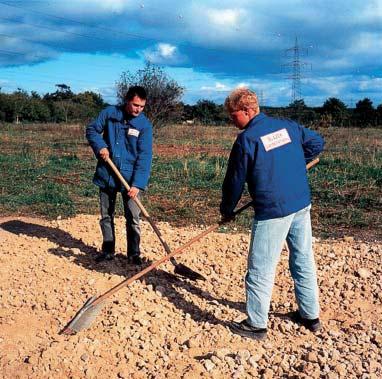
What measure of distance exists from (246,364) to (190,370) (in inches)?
13.8

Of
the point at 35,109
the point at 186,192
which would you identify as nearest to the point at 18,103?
the point at 35,109

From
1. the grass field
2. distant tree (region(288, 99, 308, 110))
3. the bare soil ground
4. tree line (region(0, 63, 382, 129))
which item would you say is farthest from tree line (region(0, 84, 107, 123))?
the bare soil ground

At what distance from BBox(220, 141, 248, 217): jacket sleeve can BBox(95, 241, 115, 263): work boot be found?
182 cm

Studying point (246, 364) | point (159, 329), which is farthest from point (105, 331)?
point (246, 364)

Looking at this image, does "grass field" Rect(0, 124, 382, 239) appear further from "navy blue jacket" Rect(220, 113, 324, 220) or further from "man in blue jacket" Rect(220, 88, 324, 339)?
"navy blue jacket" Rect(220, 113, 324, 220)

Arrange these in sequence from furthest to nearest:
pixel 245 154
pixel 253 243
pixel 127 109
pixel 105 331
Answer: pixel 127 109
pixel 105 331
pixel 253 243
pixel 245 154

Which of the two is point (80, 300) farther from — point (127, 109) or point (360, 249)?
point (360, 249)

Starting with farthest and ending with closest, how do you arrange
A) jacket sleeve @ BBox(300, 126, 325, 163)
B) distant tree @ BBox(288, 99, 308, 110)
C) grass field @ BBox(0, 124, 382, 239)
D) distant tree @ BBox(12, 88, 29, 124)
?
distant tree @ BBox(12, 88, 29, 124) < distant tree @ BBox(288, 99, 308, 110) < grass field @ BBox(0, 124, 382, 239) < jacket sleeve @ BBox(300, 126, 325, 163)

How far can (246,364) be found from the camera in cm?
313

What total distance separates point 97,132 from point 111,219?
828mm

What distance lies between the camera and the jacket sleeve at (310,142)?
334cm

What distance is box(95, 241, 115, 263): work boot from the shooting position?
477 cm

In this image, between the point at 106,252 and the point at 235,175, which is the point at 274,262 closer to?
the point at 235,175

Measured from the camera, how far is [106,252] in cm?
480
